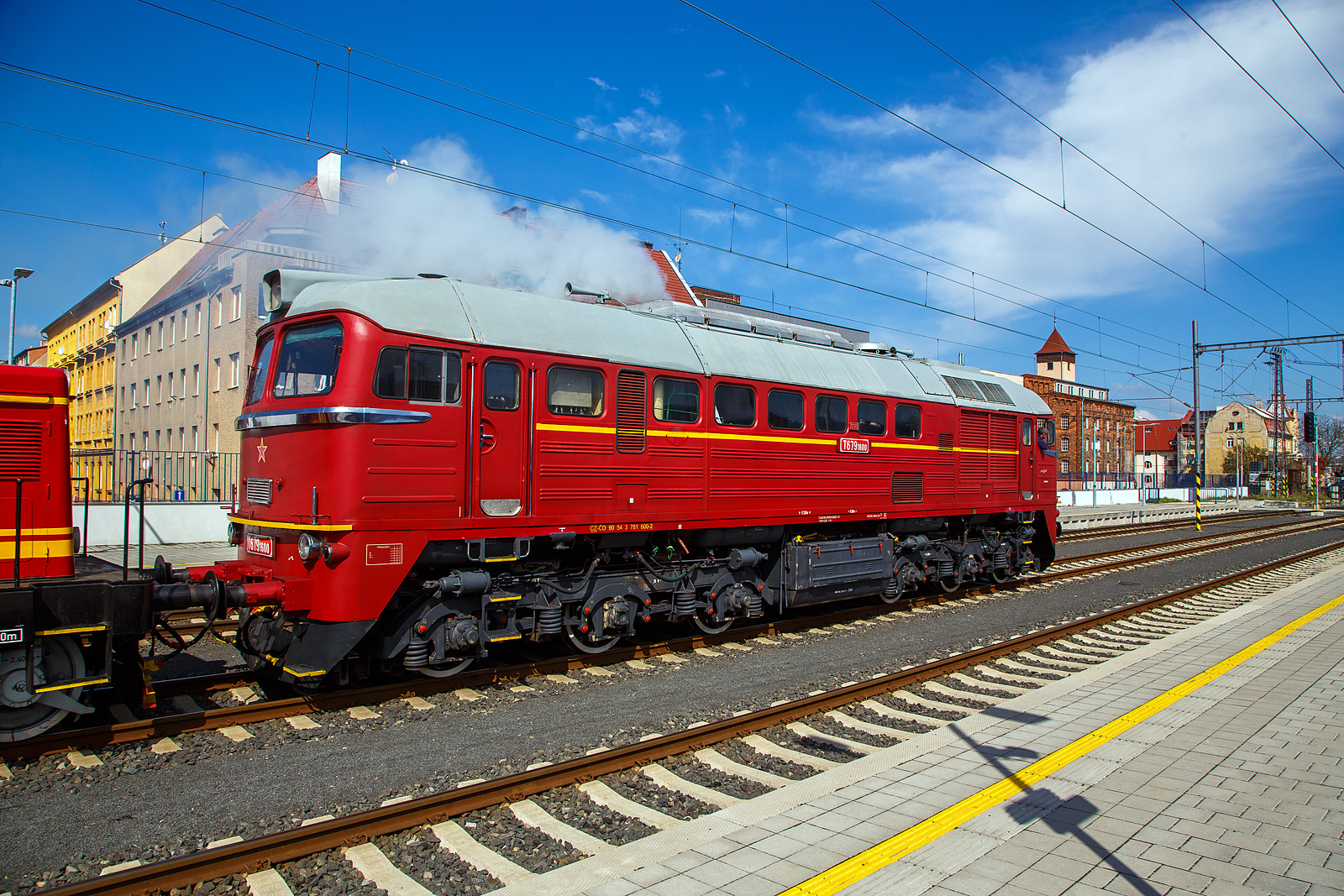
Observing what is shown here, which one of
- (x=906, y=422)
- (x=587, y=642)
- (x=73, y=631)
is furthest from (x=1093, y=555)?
(x=73, y=631)

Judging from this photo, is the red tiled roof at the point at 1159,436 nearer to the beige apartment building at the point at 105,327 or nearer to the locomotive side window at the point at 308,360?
the beige apartment building at the point at 105,327

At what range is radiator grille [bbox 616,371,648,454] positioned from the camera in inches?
346

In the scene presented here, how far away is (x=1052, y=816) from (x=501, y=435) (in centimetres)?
548

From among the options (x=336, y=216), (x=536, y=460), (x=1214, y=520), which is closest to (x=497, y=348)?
(x=536, y=460)

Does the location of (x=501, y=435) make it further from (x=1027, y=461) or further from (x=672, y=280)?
(x=672, y=280)

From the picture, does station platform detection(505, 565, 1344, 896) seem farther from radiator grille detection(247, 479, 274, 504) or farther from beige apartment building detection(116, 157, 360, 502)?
beige apartment building detection(116, 157, 360, 502)

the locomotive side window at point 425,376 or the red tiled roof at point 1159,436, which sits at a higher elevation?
the red tiled roof at point 1159,436

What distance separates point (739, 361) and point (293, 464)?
5.24 meters

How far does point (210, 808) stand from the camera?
5.14 meters

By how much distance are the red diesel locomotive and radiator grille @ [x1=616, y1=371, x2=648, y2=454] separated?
0.9 inches

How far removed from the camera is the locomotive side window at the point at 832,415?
36.2ft

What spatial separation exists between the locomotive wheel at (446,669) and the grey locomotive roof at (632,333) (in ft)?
10.4

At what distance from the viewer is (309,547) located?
6926 millimetres

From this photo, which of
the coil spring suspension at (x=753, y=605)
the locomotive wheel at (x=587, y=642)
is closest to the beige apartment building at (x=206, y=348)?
the locomotive wheel at (x=587, y=642)
